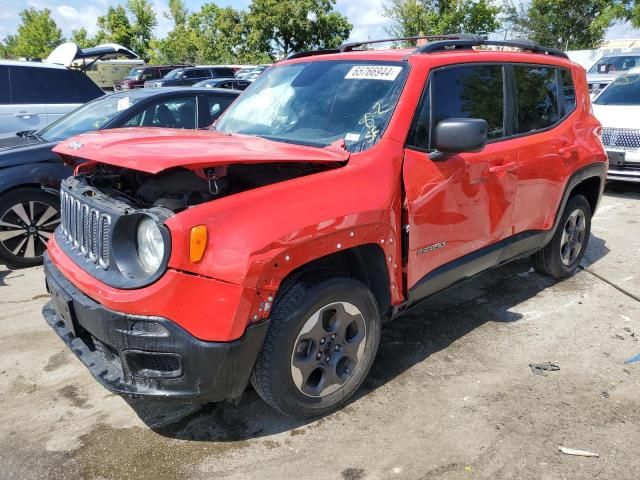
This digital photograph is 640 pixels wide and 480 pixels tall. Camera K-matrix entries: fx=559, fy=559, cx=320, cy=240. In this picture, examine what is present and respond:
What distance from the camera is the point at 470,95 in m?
3.51

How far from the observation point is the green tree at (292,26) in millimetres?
35531

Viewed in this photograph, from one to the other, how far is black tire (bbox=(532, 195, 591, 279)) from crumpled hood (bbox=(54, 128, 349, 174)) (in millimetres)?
2563

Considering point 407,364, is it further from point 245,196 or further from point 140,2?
point 140,2

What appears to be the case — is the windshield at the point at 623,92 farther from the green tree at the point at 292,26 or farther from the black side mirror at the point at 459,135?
the green tree at the point at 292,26

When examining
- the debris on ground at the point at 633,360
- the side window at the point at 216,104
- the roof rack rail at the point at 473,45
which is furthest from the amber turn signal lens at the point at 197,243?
the side window at the point at 216,104

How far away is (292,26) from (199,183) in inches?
1419

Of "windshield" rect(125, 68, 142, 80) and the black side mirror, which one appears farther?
"windshield" rect(125, 68, 142, 80)

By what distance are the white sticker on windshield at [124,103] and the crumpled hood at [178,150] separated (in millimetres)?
2597

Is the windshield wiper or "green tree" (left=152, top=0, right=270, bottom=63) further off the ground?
"green tree" (left=152, top=0, right=270, bottom=63)

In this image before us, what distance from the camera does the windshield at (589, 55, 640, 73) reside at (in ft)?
54.9

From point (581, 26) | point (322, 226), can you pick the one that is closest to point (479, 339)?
point (322, 226)

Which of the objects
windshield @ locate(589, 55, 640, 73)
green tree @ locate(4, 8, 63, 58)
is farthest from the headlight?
green tree @ locate(4, 8, 63, 58)

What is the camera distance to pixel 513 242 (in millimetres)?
3953

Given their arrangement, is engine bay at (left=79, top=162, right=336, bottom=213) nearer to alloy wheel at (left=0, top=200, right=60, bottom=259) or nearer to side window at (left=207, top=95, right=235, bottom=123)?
alloy wheel at (left=0, top=200, right=60, bottom=259)
